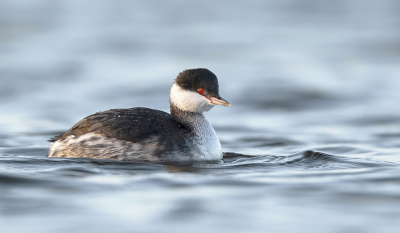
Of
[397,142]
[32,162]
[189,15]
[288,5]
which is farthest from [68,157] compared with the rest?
[288,5]

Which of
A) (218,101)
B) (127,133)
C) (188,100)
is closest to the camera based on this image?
(127,133)

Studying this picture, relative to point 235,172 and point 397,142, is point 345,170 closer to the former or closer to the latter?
point 235,172

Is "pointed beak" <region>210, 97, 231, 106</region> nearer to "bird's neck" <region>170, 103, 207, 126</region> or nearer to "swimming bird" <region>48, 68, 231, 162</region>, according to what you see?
"swimming bird" <region>48, 68, 231, 162</region>

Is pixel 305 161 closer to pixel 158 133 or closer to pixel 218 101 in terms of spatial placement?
pixel 218 101

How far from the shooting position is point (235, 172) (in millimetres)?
8656

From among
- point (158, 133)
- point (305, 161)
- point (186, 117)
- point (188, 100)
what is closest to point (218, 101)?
point (188, 100)

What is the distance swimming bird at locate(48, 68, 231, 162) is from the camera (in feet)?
29.7

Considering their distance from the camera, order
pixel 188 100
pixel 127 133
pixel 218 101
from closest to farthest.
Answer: pixel 127 133
pixel 218 101
pixel 188 100

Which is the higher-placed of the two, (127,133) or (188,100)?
(188,100)

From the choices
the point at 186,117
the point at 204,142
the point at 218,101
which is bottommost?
the point at 204,142

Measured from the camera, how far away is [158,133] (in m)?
9.11

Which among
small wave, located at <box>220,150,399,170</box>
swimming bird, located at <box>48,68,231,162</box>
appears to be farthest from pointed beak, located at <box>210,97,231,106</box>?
small wave, located at <box>220,150,399,170</box>

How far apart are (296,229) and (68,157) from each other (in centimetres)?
418

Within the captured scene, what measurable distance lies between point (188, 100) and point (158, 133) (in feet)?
2.52
